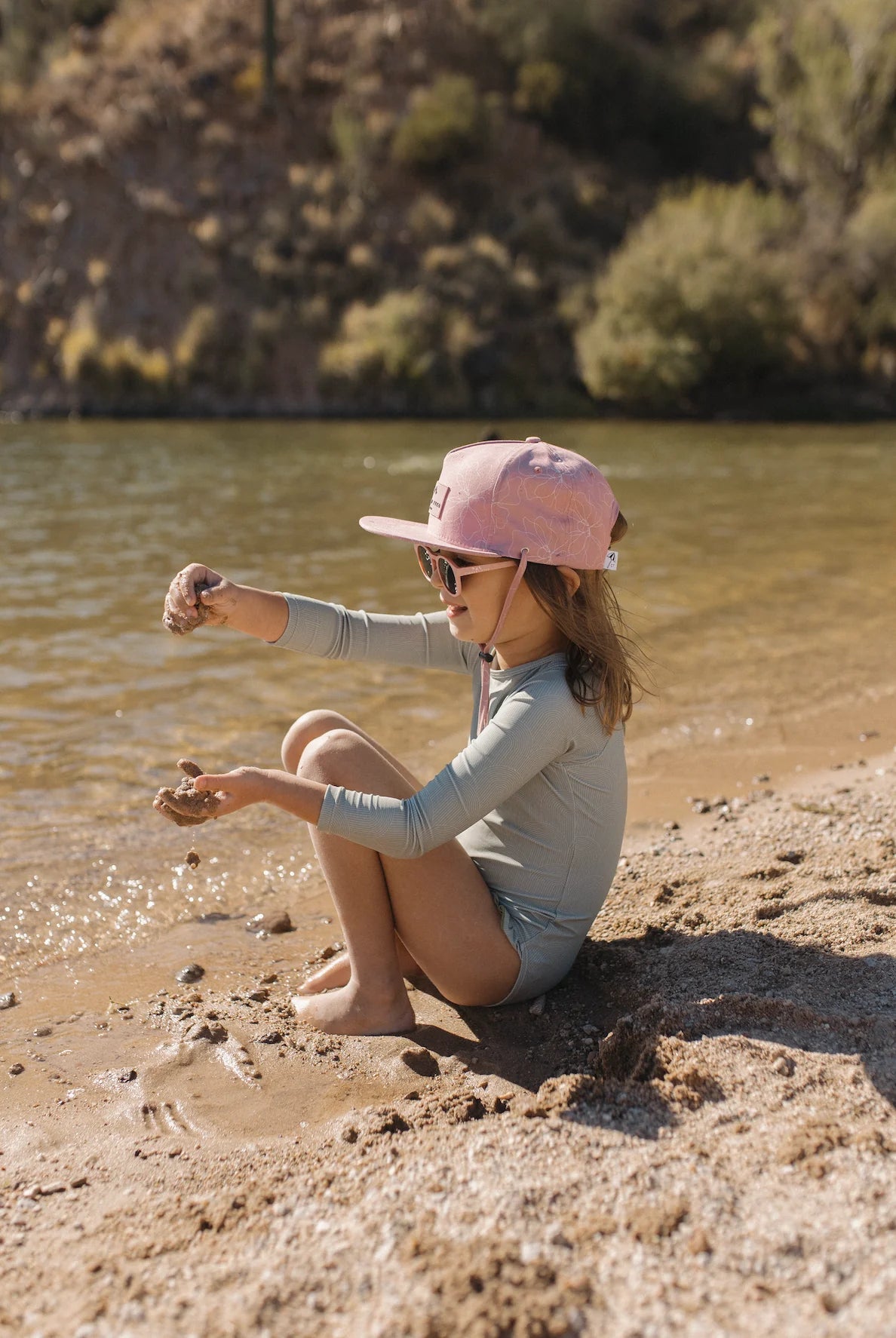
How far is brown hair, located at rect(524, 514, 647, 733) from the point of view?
8.48 ft

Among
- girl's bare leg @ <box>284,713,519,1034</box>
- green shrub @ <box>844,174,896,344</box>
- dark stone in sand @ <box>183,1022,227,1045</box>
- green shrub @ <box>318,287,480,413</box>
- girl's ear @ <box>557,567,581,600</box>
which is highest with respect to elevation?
green shrub @ <box>844,174,896,344</box>

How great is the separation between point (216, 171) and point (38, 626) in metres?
28.5

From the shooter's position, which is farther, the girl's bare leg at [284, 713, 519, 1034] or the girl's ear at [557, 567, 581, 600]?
the girl's bare leg at [284, 713, 519, 1034]

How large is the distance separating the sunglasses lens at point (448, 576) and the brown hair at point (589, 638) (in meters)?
0.16

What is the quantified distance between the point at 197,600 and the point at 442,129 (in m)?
31.7

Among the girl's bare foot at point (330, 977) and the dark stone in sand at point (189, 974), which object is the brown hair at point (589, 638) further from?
the dark stone in sand at point (189, 974)

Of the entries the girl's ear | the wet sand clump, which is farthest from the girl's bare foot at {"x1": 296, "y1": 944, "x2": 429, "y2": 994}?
the girl's ear

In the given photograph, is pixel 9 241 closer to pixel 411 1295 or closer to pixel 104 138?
pixel 104 138

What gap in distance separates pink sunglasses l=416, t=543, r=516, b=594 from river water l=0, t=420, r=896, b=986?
4.06 feet

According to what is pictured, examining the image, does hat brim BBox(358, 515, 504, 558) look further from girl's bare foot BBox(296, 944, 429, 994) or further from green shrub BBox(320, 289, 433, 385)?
green shrub BBox(320, 289, 433, 385)

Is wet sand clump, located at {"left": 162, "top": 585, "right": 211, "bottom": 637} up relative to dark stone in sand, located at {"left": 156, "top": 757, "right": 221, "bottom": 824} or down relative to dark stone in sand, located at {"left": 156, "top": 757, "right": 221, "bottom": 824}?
up

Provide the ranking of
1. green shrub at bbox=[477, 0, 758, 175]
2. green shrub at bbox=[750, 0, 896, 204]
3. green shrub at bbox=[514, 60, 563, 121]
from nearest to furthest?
green shrub at bbox=[750, 0, 896, 204] → green shrub at bbox=[514, 60, 563, 121] → green shrub at bbox=[477, 0, 758, 175]

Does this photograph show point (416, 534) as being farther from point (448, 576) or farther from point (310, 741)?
point (310, 741)

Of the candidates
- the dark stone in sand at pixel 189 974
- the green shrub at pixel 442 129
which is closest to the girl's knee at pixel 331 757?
the dark stone in sand at pixel 189 974
